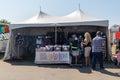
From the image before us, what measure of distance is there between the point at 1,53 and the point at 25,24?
5.74 metres

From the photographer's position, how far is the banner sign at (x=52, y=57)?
14.4 metres

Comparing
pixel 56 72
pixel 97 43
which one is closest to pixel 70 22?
pixel 97 43

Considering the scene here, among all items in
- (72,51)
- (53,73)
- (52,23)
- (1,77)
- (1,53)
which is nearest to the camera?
(1,77)

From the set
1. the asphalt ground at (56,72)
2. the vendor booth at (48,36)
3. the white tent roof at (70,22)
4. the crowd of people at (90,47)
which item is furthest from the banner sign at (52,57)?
the white tent roof at (70,22)

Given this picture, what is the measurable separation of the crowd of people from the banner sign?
1.73 feet

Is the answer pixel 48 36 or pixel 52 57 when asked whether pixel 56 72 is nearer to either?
pixel 52 57

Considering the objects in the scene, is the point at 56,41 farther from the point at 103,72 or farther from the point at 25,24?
the point at 103,72

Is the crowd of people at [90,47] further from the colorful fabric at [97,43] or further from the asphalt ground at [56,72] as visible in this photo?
the asphalt ground at [56,72]

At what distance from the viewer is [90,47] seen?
14.1 meters

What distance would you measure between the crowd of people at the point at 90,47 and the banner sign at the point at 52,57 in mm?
527

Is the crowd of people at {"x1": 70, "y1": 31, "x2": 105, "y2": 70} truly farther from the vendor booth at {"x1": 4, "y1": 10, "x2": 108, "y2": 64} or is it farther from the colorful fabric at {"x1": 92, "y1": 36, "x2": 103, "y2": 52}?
the vendor booth at {"x1": 4, "y1": 10, "x2": 108, "y2": 64}

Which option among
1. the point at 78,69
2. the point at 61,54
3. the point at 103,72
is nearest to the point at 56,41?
the point at 61,54

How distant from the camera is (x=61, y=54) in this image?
47.4ft

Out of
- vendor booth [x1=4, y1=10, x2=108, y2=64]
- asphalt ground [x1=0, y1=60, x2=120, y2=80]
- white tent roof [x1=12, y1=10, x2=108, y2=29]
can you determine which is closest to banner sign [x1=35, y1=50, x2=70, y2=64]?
vendor booth [x1=4, y1=10, x2=108, y2=64]
